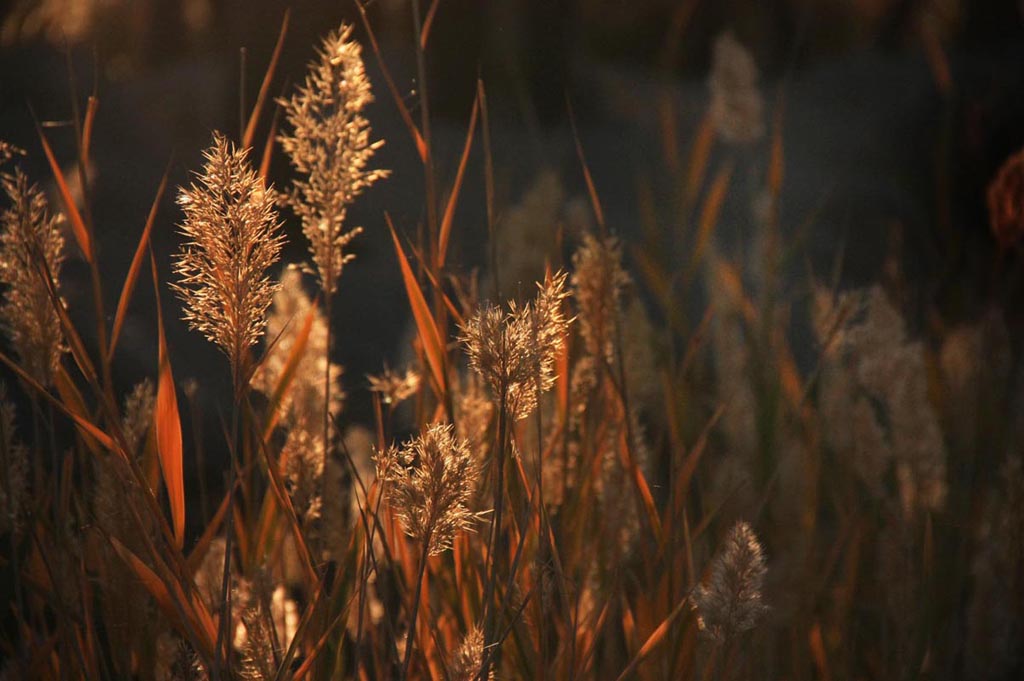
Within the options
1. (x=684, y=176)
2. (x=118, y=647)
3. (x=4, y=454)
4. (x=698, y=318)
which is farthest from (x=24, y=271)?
(x=698, y=318)

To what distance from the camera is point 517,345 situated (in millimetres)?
592

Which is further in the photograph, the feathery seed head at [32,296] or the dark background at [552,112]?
the dark background at [552,112]

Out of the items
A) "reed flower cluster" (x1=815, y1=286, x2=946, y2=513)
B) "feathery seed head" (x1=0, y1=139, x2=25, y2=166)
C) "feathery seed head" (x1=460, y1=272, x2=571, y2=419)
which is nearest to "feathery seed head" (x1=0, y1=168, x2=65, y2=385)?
"feathery seed head" (x1=0, y1=139, x2=25, y2=166)

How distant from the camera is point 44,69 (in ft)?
5.15

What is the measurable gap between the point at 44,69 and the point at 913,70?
7.65 feet

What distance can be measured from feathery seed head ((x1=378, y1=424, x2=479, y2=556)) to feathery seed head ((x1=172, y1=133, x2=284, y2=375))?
12 centimetres

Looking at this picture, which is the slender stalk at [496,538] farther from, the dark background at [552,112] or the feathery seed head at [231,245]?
the dark background at [552,112]

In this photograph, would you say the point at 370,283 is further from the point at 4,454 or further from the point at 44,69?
the point at 4,454

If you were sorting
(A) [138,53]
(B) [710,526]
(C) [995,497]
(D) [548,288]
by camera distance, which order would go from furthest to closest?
(A) [138,53]
(C) [995,497]
(B) [710,526]
(D) [548,288]

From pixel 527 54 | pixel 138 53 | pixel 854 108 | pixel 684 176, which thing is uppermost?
pixel 854 108

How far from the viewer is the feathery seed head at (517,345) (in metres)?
0.59

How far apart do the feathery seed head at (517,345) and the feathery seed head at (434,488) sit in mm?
45

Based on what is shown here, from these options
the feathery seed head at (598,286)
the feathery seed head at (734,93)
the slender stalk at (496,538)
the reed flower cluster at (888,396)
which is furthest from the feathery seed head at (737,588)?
the feathery seed head at (734,93)

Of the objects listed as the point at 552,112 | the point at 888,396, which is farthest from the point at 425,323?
the point at 552,112
